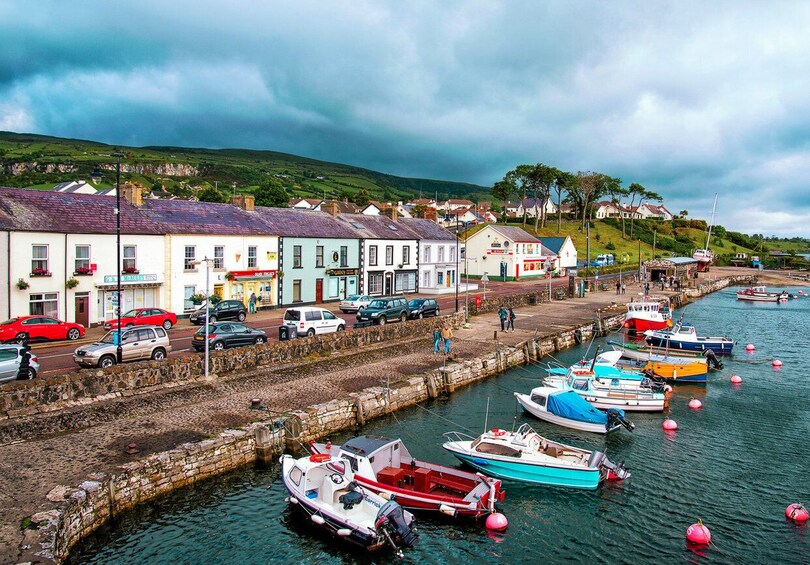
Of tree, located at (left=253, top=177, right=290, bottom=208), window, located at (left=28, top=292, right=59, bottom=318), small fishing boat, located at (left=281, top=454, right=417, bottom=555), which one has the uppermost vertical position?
tree, located at (left=253, top=177, right=290, bottom=208)

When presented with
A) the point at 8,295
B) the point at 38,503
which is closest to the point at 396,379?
the point at 38,503

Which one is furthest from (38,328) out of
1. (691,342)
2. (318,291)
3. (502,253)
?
(502,253)

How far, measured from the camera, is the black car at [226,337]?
3170 cm

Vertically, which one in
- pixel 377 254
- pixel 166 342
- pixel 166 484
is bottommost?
pixel 166 484

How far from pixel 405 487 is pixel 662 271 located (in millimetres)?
89750

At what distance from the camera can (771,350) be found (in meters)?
48.2

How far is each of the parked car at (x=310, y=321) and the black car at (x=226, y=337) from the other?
3969 millimetres

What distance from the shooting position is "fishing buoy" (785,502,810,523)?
61.4 feet

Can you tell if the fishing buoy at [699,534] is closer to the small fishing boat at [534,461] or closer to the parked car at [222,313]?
the small fishing boat at [534,461]

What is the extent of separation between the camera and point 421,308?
157 ft

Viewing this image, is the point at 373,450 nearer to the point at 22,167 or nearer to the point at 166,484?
the point at 166,484

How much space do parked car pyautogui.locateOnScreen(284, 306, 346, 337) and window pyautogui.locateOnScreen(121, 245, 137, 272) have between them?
42.6 ft

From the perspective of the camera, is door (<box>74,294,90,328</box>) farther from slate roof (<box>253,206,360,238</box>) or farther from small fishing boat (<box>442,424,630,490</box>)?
small fishing boat (<box>442,424,630,490</box>)

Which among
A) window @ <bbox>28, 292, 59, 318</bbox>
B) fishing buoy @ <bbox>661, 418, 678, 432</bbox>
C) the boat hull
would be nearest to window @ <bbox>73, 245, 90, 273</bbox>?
window @ <bbox>28, 292, 59, 318</bbox>
